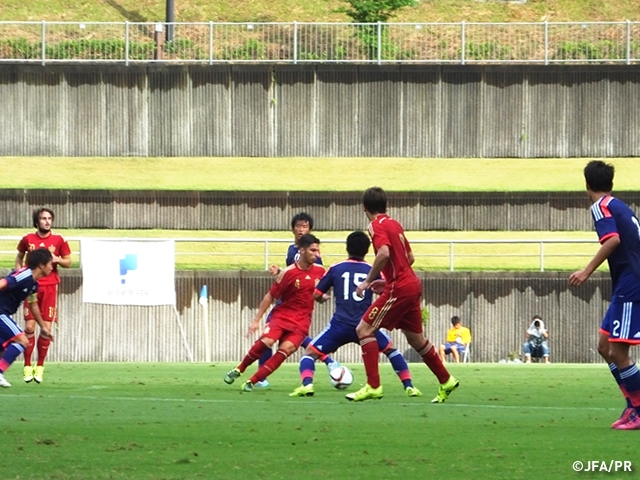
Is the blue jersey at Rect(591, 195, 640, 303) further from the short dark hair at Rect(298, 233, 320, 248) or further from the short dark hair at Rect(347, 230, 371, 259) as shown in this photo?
the short dark hair at Rect(298, 233, 320, 248)

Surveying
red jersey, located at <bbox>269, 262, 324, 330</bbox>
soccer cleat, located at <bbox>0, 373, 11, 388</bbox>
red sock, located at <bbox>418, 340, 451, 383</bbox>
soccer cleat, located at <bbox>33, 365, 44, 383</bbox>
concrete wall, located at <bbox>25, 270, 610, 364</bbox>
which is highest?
red jersey, located at <bbox>269, 262, 324, 330</bbox>

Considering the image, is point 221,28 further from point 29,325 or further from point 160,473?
point 160,473

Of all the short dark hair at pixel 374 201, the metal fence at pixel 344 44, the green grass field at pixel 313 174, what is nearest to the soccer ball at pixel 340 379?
the short dark hair at pixel 374 201

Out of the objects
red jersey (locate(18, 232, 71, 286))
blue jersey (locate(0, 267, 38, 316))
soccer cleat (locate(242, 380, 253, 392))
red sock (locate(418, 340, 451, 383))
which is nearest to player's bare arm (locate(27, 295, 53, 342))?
→ blue jersey (locate(0, 267, 38, 316))

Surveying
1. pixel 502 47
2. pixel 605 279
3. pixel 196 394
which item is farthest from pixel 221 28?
pixel 196 394

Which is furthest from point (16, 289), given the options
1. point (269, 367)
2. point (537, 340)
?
point (537, 340)

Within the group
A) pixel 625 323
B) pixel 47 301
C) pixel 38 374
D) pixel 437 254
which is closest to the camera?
pixel 625 323

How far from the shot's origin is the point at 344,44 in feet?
121

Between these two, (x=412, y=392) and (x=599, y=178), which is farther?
(x=412, y=392)

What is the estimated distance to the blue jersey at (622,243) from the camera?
926 centimetres

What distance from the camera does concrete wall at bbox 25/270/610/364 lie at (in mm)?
26625

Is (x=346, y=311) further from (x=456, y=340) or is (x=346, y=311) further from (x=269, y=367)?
(x=456, y=340)

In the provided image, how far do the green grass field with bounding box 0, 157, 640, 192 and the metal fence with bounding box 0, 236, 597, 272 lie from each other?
11.6 feet

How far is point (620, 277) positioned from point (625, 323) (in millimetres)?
393
